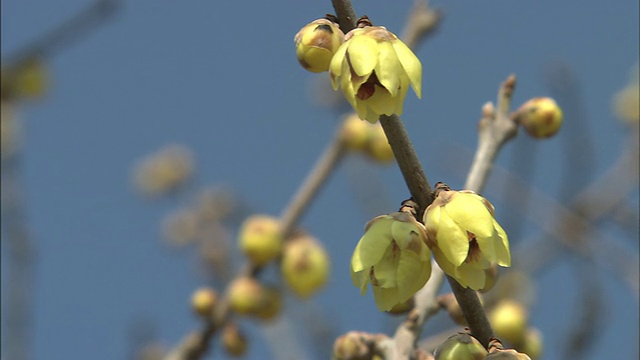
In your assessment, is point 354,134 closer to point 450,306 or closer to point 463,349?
point 450,306

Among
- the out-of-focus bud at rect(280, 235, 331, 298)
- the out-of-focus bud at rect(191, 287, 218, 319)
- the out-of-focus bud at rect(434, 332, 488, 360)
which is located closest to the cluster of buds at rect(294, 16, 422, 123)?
the out-of-focus bud at rect(434, 332, 488, 360)

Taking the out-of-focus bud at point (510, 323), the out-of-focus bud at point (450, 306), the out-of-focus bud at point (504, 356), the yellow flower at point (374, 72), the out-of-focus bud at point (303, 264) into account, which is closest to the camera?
the out-of-focus bud at point (504, 356)

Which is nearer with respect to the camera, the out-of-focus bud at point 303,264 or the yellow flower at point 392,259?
the yellow flower at point 392,259

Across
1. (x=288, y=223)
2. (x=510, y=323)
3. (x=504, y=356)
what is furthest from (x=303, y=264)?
(x=504, y=356)

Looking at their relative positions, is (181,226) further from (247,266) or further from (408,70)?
(408,70)

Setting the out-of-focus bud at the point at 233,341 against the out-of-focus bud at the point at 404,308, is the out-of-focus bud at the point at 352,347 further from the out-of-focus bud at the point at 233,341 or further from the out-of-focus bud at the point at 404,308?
the out-of-focus bud at the point at 233,341

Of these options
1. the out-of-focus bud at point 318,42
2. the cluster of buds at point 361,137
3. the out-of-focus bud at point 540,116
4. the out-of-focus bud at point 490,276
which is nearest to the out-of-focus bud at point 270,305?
the cluster of buds at point 361,137
